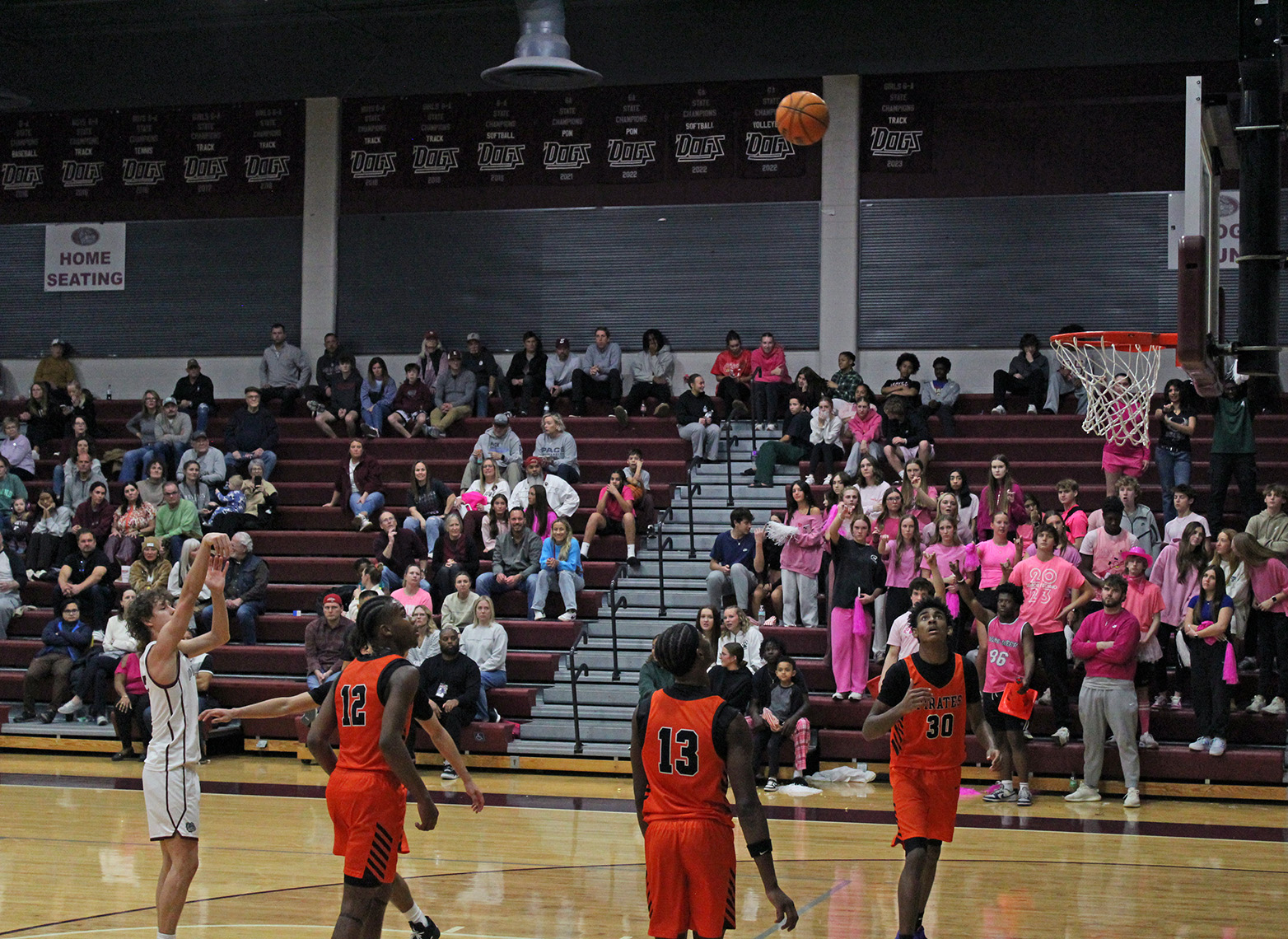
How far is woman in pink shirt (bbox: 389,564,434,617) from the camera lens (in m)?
13.2

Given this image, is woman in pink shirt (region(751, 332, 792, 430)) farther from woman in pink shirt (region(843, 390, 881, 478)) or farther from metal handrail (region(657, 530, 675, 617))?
metal handrail (region(657, 530, 675, 617))

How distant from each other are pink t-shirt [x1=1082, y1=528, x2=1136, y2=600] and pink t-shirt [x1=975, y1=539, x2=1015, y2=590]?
29.5 inches

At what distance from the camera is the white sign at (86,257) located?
66.6 feet

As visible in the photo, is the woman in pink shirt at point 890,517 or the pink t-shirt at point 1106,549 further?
the woman in pink shirt at point 890,517

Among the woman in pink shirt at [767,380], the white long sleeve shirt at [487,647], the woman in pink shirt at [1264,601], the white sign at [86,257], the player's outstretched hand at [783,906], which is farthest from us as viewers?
the white sign at [86,257]

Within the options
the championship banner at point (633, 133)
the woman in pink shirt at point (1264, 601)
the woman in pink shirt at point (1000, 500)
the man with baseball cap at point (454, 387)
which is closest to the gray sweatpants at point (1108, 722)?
the woman in pink shirt at point (1264, 601)

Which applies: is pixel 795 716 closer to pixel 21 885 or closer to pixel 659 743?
pixel 21 885

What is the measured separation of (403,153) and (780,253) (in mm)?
5346

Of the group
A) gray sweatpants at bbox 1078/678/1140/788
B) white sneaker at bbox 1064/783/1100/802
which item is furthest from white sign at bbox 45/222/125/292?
white sneaker at bbox 1064/783/1100/802

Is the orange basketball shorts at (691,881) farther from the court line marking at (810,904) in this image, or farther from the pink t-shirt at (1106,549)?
the pink t-shirt at (1106,549)

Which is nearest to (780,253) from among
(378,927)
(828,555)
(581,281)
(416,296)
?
(581,281)

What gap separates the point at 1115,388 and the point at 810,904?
20.7ft

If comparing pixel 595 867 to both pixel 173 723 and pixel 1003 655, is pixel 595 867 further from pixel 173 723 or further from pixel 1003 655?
pixel 1003 655

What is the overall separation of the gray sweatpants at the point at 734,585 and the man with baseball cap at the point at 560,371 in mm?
4982
